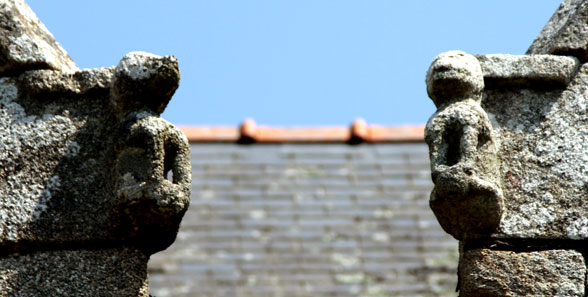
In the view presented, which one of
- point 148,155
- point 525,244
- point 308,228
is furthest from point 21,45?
point 308,228

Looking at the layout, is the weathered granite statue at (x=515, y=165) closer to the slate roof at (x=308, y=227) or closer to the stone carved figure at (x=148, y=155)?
the stone carved figure at (x=148, y=155)

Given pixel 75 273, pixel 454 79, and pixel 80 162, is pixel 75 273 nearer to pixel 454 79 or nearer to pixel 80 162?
pixel 80 162

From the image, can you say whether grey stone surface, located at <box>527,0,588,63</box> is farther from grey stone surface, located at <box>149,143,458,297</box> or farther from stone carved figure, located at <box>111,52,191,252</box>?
grey stone surface, located at <box>149,143,458,297</box>

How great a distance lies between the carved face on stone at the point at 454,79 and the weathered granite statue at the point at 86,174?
915mm

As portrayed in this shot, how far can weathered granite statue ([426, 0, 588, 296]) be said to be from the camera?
500 cm

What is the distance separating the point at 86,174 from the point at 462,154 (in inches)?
51.6

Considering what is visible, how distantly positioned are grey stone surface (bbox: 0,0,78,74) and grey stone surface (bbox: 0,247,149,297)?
71 cm

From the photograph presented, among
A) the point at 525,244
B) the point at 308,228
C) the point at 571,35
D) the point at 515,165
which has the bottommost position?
the point at 525,244

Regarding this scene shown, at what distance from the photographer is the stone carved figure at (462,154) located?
4977 millimetres

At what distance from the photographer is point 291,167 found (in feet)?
36.2

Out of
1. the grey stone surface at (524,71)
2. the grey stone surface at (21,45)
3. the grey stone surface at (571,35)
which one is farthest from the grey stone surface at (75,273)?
the grey stone surface at (571,35)

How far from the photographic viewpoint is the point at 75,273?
5004 mm

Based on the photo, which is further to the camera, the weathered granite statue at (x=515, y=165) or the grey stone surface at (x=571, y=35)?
the grey stone surface at (x=571, y=35)

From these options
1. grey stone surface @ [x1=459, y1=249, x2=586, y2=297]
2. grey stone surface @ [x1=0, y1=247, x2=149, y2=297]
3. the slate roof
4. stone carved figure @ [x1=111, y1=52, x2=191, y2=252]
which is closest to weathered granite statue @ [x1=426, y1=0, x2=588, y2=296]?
grey stone surface @ [x1=459, y1=249, x2=586, y2=297]
